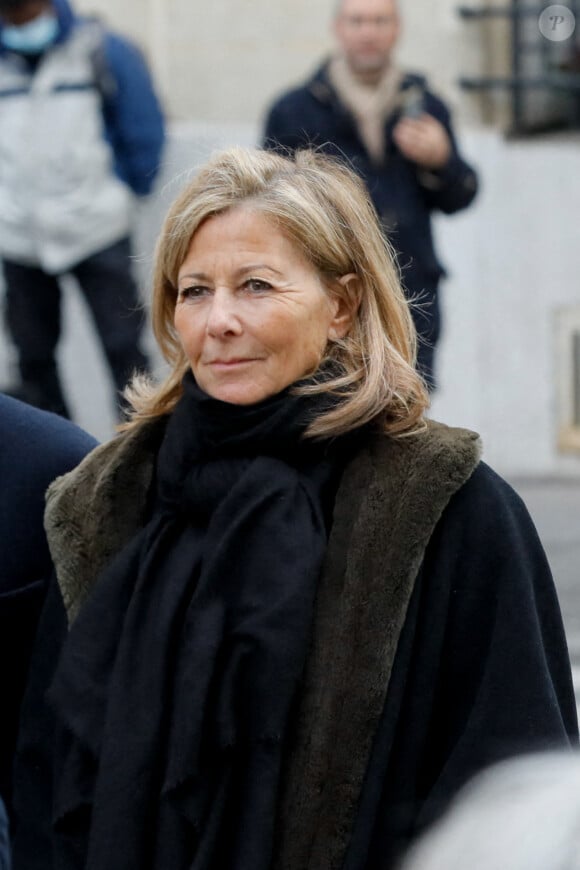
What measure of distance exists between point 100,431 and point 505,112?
2.24 metres

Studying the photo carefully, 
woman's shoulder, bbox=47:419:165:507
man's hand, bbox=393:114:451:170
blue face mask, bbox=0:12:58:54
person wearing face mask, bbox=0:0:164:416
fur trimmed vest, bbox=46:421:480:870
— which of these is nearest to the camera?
fur trimmed vest, bbox=46:421:480:870

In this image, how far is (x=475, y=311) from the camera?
799 centimetres

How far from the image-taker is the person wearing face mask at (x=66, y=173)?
6.69m

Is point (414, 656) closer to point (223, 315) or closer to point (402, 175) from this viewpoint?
point (223, 315)

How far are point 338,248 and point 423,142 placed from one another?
11.2 ft

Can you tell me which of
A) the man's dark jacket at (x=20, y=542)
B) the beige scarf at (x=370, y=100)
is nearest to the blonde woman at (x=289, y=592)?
the man's dark jacket at (x=20, y=542)

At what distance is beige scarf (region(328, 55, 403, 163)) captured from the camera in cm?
629

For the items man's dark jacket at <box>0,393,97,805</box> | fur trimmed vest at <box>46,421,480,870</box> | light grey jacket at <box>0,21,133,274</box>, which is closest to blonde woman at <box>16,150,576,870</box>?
fur trimmed vest at <box>46,421,480,870</box>

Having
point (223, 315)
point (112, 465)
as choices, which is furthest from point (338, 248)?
point (112, 465)

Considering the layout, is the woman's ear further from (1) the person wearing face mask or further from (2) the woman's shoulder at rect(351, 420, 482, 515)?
(1) the person wearing face mask

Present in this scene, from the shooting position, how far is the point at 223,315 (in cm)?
284

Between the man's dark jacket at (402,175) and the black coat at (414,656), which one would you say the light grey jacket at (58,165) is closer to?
the man's dark jacket at (402,175)

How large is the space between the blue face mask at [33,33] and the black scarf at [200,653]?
4.01 m

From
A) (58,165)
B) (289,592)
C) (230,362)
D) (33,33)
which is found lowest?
(289,592)
